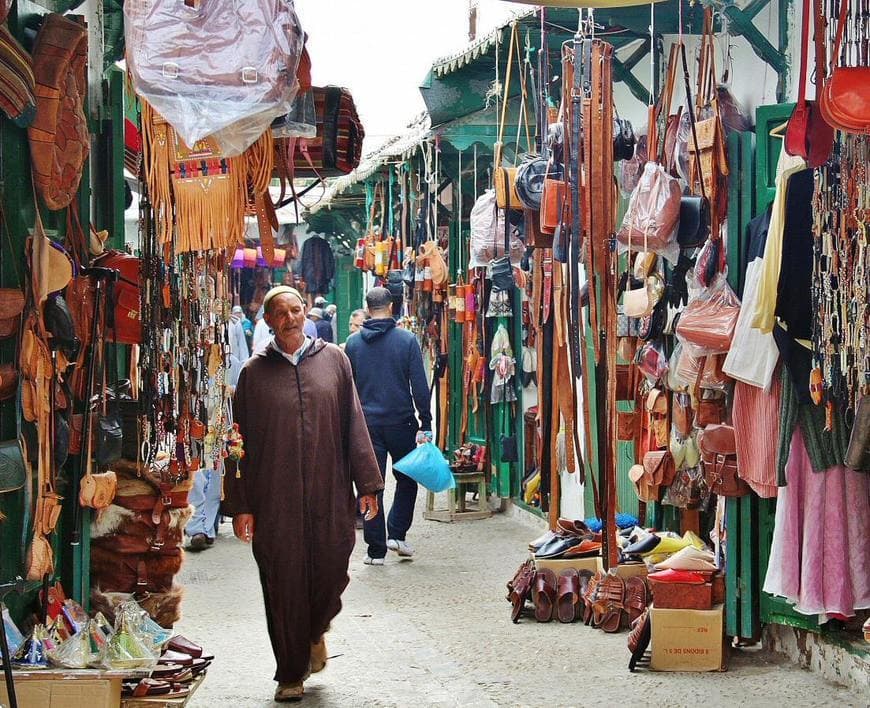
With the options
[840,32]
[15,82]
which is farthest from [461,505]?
[15,82]

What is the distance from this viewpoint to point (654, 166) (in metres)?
6.73

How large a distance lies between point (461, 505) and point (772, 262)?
718 cm

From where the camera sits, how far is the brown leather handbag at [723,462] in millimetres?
Answer: 6582

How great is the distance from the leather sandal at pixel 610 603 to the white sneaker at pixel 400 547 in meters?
2.89

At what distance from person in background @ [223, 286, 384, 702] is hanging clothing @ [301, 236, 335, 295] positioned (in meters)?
16.5

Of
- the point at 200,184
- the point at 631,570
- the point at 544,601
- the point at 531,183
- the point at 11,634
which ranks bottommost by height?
the point at 544,601

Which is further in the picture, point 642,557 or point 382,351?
point 382,351

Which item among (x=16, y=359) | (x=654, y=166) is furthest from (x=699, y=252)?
(x=16, y=359)

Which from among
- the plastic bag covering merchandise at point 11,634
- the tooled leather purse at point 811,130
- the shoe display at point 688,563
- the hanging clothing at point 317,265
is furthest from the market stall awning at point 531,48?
the hanging clothing at point 317,265

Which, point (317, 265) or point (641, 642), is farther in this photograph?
point (317, 265)

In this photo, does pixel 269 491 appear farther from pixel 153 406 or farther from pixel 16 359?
pixel 16 359

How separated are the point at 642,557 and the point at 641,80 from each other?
10.8 feet

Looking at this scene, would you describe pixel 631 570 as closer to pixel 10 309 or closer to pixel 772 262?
pixel 772 262

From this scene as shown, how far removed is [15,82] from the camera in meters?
4.30
